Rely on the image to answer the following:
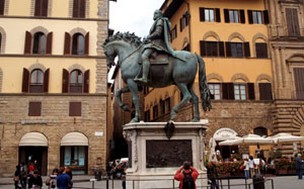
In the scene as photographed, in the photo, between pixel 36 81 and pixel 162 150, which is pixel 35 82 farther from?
pixel 162 150

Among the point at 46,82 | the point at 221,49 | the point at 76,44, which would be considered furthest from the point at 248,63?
the point at 46,82

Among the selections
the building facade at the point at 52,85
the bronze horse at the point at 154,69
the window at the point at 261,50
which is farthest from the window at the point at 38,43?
the bronze horse at the point at 154,69

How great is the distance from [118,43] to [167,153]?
355 centimetres

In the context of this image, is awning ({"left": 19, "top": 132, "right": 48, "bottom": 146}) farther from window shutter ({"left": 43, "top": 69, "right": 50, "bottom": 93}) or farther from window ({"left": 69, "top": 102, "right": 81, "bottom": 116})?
window shutter ({"left": 43, "top": 69, "right": 50, "bottom": 93})

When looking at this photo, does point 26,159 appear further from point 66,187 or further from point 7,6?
point 66,187

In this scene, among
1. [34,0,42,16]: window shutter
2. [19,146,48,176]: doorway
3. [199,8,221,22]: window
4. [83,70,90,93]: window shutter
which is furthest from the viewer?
[199,8,221,22]: window

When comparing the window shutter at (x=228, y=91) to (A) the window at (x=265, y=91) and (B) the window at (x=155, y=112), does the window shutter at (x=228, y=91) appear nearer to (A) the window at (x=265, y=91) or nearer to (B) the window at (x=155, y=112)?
(A) the window at (x=265, y=91)

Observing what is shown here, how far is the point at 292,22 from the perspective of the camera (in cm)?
3531

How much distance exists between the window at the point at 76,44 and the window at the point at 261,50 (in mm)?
15378

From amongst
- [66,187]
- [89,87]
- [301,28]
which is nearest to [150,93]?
[89,87]

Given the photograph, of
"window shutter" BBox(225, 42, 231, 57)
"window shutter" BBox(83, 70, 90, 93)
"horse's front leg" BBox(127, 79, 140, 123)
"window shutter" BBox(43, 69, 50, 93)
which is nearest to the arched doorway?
"window shutter" BBox(43, 69, 50, 93)

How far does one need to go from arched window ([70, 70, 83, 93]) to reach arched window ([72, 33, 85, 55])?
72.5 inches

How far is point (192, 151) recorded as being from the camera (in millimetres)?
10023

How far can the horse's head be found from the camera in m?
10.9
